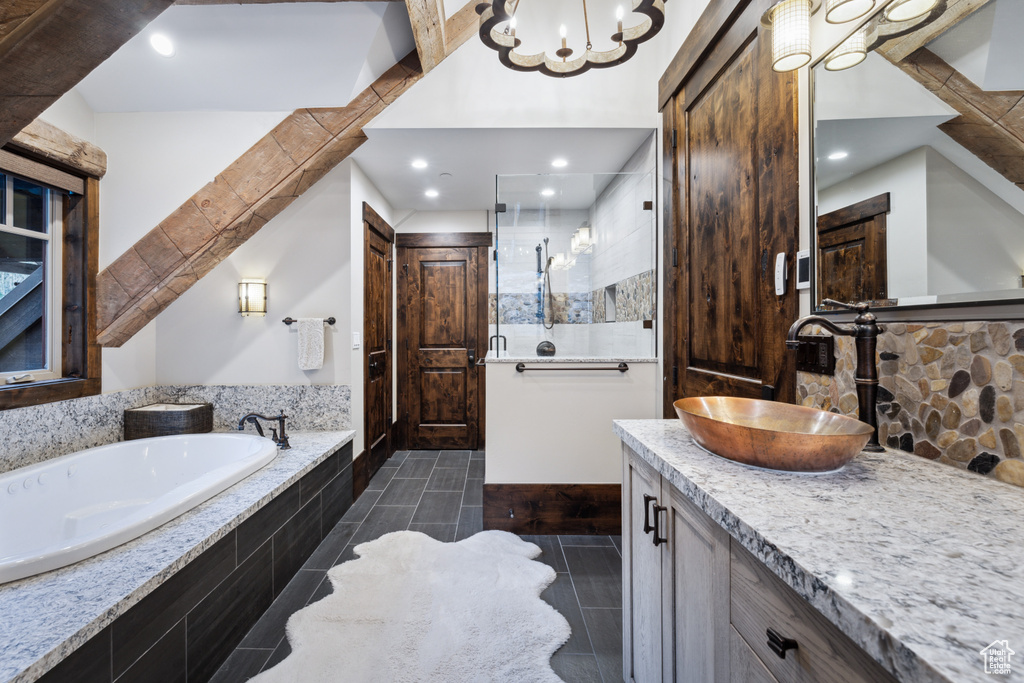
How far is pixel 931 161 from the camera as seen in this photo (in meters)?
0.89

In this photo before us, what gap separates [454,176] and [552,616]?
291cm

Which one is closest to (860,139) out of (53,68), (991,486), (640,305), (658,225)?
(991,486)

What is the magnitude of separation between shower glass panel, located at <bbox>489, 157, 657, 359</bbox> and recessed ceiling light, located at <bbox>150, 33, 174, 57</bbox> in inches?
74.7

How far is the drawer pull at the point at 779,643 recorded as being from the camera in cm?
56

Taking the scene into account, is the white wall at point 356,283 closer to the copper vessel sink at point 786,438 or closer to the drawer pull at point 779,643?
the copper vessel sink at point 786,438

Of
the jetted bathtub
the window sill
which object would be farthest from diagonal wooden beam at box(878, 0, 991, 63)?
the window sill

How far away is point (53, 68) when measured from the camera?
1.15 m

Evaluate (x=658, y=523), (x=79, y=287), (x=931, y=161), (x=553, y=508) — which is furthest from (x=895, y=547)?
(x=79, y=287)

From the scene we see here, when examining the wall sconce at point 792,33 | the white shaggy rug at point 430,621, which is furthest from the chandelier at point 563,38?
the white shaggy rug at point 430,621

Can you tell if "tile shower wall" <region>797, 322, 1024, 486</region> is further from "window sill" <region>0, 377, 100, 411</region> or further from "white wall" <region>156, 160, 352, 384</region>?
"window sill" <region>0, 377, 100, 411</region>

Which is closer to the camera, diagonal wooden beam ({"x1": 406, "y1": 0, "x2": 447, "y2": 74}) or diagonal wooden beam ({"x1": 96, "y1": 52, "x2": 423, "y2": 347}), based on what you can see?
diagonal wooden beam ({"x1": 406, "y1": 0, "x2": 447, "y2": 74})

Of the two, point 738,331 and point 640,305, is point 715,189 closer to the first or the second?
point 738,331

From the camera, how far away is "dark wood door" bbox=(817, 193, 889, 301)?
1.02m

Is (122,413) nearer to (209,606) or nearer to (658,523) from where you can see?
(209,606)
